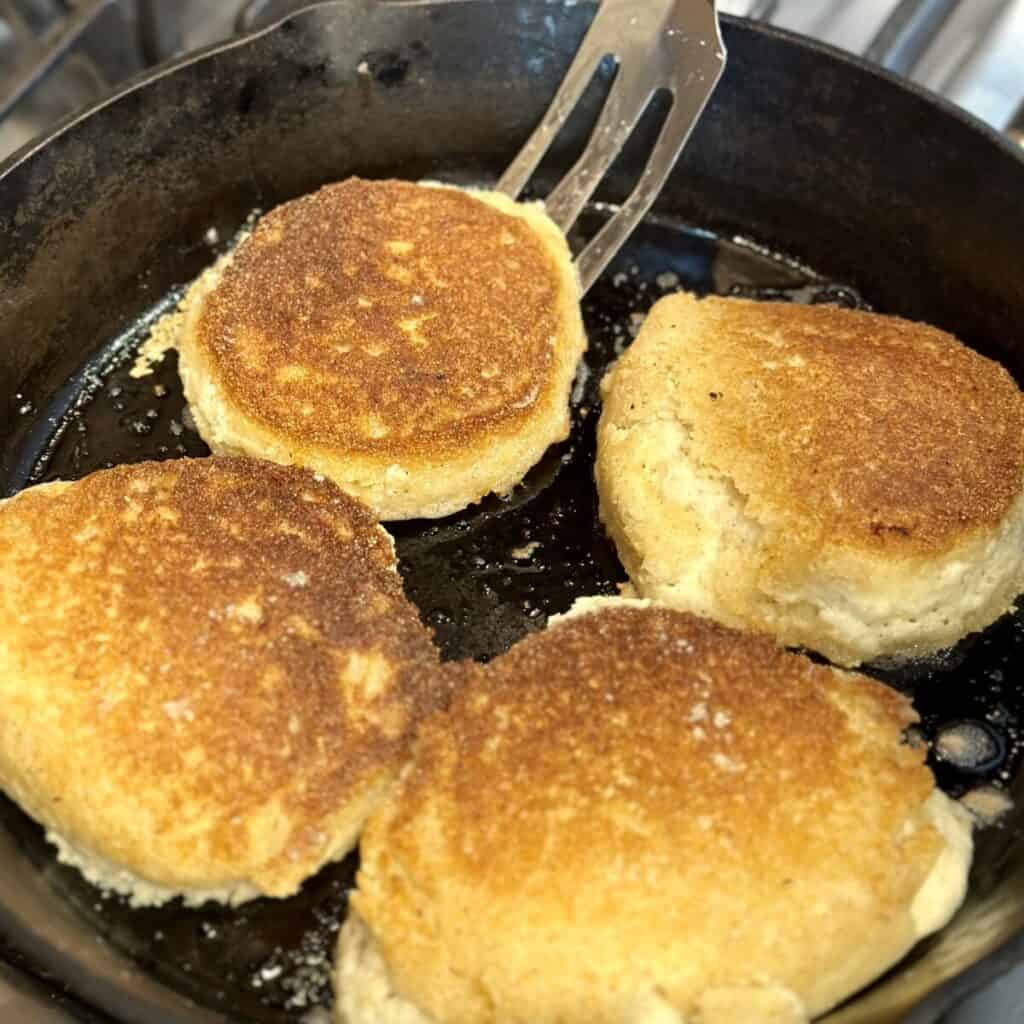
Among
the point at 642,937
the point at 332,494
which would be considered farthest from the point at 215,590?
the point at 642,937

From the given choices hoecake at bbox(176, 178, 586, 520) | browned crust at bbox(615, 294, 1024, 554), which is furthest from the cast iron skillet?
browned crust at bbox(615, 294, 1024, 554)

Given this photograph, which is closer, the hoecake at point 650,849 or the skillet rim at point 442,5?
the hoecake at point 650,849

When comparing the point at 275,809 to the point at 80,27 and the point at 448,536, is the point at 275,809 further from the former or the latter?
the point at 80,27

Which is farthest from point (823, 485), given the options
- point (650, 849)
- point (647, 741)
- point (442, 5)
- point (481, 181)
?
point (442, 5)

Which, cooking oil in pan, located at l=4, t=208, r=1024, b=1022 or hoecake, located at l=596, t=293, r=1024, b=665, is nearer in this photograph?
cooking oil in pan, located at l=4, t=208, r=1024, b=1022

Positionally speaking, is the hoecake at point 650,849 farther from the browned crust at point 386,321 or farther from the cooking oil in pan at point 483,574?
the browned crust at point 386,321

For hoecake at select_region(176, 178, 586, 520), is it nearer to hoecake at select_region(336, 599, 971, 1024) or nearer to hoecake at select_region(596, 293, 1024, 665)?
hoecake at select_region(596, 293, 1024, 665)

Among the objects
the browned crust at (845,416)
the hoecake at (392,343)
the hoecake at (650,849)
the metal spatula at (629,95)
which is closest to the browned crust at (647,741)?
the hoecake at (650,849)
